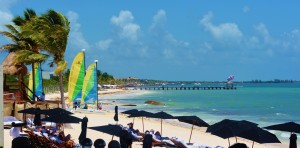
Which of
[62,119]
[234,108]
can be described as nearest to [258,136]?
[62,119]

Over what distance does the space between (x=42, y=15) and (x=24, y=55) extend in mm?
2136

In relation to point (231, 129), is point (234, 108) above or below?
below

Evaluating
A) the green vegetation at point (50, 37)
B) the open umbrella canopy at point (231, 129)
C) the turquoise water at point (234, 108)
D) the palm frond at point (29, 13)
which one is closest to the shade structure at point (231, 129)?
the open umbrella canopy at point (231, 129)

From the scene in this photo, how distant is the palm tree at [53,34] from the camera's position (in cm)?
2045

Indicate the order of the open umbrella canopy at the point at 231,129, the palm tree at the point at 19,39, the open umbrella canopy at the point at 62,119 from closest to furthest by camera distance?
the open umbrella canopy at the point at 231,129
the open umbrella canopy at the point at 62,119
the palm tree at the point at 19,39

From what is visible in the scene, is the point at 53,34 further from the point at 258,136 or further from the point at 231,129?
the point at 258,136

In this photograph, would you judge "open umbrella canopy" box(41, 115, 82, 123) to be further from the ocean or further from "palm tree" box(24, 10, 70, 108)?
the ocean

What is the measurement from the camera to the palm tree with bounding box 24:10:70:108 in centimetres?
2045

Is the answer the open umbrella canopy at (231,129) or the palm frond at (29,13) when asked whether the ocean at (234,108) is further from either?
the palm frond at (29,13)

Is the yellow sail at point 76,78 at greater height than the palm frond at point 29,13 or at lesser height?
lesser

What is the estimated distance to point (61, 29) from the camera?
67.3 ft

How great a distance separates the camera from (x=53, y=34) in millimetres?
20406

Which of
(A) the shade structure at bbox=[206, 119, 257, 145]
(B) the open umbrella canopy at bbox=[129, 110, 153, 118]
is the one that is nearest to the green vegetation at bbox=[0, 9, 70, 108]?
(B) the open umbrella canopy at bbox=[129, 110, 153, 118]

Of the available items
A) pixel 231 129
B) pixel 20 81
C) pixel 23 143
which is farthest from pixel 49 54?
pixel 23 143
